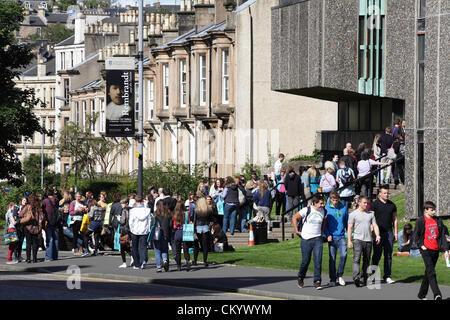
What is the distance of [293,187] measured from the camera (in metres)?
34.0

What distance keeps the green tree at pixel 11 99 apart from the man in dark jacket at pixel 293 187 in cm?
1658

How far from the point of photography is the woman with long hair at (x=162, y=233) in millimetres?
26469

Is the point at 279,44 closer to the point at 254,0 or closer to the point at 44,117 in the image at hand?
the point at 254,0

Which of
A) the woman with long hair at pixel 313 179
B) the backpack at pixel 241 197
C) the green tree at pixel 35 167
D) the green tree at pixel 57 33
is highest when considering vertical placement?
the green tree at pixel 57 33

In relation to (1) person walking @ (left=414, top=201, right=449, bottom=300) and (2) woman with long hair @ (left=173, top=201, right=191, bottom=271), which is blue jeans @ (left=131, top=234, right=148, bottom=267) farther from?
(1) person walking @ (left=414, top=201, right=449, bottom=300)

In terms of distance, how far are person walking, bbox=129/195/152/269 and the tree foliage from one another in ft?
147

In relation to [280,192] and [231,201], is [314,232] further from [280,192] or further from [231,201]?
[280,192]

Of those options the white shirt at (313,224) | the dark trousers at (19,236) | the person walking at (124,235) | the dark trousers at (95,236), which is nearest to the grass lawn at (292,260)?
the dark trousers at (95,236)

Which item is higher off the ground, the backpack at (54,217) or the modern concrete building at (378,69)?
the modern concrete building at (378,69)

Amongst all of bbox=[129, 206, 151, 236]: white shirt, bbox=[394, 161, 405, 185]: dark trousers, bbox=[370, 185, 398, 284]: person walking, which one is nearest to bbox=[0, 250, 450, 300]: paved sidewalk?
bbox=[370, 185, 398, 284]: person walking

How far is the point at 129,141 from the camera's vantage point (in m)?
72.7

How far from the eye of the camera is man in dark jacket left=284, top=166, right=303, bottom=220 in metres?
34.0

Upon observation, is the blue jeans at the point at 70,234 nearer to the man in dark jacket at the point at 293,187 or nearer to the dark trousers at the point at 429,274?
the man in dark jacket at the point at 293,187

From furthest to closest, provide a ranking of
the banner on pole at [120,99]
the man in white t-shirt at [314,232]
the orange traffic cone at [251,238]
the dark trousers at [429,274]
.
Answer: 1. the banner on pole at [120,99]
2. the orange traffic cone at [251,238]
3. the man in white t-shirt at [314,232]
4. the dark trousers at [429,274]
